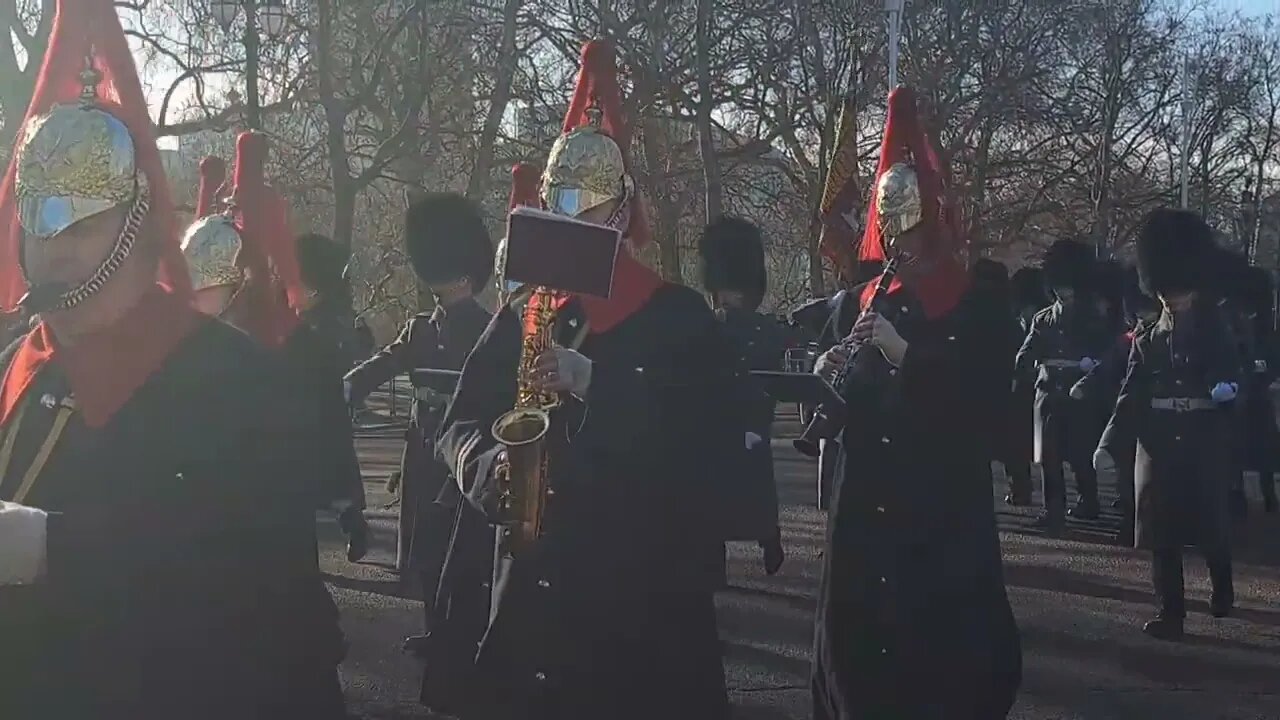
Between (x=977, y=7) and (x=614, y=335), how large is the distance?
70.8ft

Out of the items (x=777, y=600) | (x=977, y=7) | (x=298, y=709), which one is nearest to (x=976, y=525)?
(x=298, y=709)

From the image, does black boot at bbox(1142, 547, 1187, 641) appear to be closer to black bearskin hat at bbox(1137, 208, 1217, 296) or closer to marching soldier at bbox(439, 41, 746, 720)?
black bearskin hat at bbox(1137, 208, 1217, 296)

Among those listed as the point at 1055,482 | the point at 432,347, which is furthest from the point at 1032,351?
the point at 432,347

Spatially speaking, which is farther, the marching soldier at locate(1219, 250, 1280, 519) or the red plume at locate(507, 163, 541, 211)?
the marching soldier at locate(1219, 250, 1280, 519)

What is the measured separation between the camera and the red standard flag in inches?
271

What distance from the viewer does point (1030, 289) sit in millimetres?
14977

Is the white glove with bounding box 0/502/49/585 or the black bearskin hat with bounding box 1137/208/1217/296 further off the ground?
the black bearskin hat with bounding box 1137/208/1217/296

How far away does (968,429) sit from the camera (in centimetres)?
429

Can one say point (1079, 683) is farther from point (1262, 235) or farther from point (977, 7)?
point (1262, 235)

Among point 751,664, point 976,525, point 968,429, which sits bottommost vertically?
point 751,664

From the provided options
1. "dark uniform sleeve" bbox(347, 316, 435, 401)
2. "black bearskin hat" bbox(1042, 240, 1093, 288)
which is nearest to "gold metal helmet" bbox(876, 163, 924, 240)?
"dark uniform sleeve" bbox(347, 316, 435, 401)

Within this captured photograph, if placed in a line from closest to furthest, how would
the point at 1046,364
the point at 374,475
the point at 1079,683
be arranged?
the point at 1079,683
the point at 1046,364
the point at 374,475

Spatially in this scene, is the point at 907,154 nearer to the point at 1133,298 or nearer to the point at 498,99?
the point at 1133,298

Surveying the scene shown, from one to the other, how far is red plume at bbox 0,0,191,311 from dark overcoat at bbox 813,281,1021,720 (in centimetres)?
206
